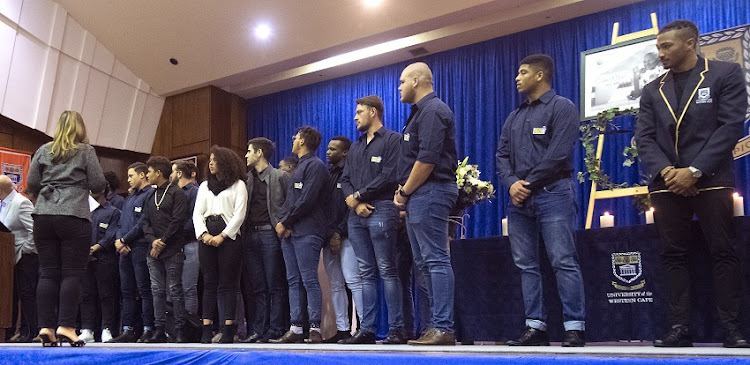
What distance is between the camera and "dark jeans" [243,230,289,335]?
471cm

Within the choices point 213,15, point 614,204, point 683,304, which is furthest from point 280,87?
point 683,304

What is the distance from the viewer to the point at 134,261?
523cm

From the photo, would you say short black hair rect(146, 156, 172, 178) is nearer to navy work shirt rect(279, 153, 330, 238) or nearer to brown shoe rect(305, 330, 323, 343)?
navy work shirt rect(279, 153, 330, 238)

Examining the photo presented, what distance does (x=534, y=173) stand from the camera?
10.7 feet

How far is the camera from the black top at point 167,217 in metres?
4.95

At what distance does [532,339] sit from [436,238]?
2.05 feet

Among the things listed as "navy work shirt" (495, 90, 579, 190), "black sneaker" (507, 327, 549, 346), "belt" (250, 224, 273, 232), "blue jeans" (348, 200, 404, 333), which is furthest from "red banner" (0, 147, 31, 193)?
"black sneaker" (507, 327, 549, 346)

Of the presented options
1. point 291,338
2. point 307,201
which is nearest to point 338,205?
point 307,201

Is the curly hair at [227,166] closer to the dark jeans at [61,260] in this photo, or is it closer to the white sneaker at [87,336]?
the dark jeans at [61,260]

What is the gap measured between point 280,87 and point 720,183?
286 inches

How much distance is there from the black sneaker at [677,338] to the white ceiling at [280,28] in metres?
4.71

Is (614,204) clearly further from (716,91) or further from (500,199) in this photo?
(716,91)

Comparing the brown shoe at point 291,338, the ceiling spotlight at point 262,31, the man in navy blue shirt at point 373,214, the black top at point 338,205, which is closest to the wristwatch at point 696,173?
the man in navy blue shirt at point 373,214

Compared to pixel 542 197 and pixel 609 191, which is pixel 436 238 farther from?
pixel 609 191
